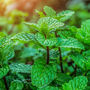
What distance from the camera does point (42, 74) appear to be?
0.79 metres

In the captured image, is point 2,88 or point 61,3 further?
point 61,3

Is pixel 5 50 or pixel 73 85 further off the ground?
pixel 5 50

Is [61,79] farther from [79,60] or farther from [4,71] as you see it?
[4,71]

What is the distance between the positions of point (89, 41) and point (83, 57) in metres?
0.08

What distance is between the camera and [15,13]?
5.74 ft

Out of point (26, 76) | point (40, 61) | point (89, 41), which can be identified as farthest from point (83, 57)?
point (26, 76)

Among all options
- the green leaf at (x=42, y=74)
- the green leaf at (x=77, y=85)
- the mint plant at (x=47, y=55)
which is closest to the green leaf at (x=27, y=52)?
the mint plant at (x=47, y=55)

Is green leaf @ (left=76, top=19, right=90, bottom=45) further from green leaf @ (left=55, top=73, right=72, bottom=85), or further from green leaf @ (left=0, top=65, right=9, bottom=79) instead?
green leaf @ (left=0, top=65, right=9, bottom=79)

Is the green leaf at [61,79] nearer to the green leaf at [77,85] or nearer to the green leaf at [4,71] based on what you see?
the green leaf at [77,85]

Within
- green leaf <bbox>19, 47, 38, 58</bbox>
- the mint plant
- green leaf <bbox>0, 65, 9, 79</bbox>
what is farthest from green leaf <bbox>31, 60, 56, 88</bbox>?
green leaf <bbox>19, 47, 38, 58</bbox>

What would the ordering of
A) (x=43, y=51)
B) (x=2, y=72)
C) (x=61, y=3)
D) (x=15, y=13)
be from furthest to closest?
(x=61, y=3) < (x=15, y=13) < (x=43, y=51) < (x=2, y=72)

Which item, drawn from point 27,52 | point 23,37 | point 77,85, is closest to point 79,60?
point 77,85

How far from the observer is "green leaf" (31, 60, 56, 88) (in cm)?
75

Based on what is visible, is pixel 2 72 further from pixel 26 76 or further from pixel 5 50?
pixel 26 76
